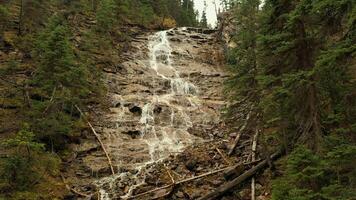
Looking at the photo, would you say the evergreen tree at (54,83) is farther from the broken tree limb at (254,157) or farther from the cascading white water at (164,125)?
the broken tree limb at (254,157)

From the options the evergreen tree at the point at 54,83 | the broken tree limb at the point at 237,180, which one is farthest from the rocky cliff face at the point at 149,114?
the broken tree limb at the point at 237,180

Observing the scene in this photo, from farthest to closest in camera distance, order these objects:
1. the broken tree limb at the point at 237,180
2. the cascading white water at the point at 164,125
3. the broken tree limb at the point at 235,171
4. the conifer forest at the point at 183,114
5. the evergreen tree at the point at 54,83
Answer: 1. the evergreen tree at the point at 54,83
2. the cascading white water at the point at 164,125
3. the broken tree limb at the point at 235,171
4. the broken tree limb at the point at 237,180
5. the conifer forest at the point at 183,114

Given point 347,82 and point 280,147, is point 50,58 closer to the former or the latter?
point 280,147

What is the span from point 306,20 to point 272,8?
4.77 ft

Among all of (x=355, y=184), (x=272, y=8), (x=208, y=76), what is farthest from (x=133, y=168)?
(x=208, y=76)

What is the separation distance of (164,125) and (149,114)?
1519mm

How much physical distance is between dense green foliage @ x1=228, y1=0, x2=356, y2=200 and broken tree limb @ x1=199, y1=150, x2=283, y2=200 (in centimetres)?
158

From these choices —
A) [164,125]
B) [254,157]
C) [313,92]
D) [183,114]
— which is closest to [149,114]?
[164,125]

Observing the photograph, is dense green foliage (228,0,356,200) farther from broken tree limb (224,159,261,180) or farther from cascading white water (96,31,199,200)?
cascading white water (96,31,199,200)

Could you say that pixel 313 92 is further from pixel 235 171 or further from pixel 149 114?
pixel 149 114

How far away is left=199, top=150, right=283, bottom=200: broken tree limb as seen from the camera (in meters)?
13.2

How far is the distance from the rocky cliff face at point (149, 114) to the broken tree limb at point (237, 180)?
3101 mm

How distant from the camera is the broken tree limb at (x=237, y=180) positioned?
1325cm

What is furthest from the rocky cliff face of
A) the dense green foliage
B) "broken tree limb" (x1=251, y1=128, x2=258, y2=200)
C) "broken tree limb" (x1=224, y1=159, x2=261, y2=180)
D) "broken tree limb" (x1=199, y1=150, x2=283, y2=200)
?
the dense green foliage
